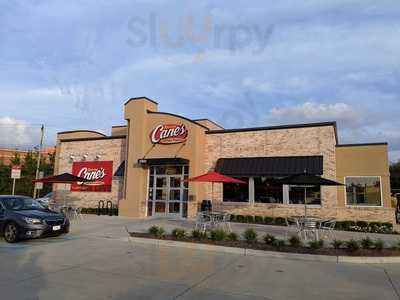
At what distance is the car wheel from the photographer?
11.5 meters

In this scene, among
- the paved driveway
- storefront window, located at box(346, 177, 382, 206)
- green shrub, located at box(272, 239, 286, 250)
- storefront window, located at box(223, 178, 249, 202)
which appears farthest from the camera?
storefront window, located at box(223, 178, 249, 202)

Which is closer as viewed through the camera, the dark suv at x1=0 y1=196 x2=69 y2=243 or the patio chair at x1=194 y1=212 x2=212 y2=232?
the dark suv at x1=0 y1=196 x2=69 y2=243

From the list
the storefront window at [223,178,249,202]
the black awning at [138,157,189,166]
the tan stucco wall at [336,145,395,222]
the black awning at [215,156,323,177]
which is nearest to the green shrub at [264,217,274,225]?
the storefront window at [223,178,249,202]

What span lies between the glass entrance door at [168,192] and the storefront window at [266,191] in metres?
4.04

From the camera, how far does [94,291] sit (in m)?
6.17

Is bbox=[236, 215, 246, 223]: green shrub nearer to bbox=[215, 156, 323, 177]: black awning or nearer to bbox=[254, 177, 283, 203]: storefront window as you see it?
bbox=[254, 177, 283, 203]: storefront window

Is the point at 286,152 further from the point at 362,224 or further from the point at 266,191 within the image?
the point at 362,224

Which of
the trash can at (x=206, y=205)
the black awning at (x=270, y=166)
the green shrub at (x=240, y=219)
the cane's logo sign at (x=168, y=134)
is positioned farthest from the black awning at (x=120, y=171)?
the green shrub at (x=240, y=219)

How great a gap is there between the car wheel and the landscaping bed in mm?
3940

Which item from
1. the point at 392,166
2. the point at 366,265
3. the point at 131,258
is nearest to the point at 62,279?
the point at 131,258

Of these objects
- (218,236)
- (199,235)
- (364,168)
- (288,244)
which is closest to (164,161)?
(199,235)

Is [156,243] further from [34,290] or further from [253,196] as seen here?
[253,196]

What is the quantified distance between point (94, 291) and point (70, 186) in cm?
2015

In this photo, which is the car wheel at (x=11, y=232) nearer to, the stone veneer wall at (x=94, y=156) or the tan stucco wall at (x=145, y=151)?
the tan stucco wall at (x=145, y=151)
